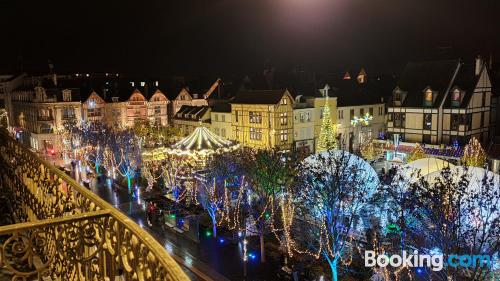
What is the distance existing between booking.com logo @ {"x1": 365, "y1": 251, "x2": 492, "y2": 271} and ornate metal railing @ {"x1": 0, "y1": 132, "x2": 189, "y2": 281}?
11.2m

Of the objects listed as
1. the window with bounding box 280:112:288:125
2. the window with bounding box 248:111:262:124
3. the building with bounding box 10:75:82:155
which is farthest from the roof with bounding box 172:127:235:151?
the building with bounding box 10:75:82:155

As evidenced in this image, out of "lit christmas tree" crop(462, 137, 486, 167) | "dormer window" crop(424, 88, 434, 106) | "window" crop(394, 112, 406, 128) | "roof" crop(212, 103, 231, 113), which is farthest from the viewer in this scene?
"roof" crop(212, 103, 231, 113)

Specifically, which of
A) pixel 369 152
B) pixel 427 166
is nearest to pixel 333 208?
pixel 427 166

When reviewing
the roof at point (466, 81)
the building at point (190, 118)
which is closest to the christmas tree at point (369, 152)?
the roof at point (466, 81)

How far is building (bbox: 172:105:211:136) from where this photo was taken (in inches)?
1960

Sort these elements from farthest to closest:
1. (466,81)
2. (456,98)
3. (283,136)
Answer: (283,136) < (466,81) < (456,98)

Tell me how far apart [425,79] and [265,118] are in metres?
15.2

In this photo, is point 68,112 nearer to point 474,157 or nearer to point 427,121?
point 427,121

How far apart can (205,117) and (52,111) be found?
19158 millimetres

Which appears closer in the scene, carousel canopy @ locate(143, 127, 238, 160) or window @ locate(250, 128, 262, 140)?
carousel canopy @ locate(143, 127, 238, 160)

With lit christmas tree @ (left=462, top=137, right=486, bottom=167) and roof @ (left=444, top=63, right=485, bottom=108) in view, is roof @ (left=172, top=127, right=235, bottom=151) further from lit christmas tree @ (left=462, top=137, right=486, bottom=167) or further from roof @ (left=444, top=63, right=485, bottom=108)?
roof @ (left=444, top=63, right=485, bottom=108)

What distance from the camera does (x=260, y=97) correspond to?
43250mm

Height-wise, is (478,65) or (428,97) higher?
(478,65)

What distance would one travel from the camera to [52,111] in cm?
5272
